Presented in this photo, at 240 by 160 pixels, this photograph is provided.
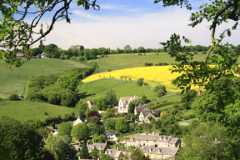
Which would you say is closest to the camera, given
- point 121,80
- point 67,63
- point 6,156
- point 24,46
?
point 6,156

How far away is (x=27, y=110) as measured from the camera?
2677 inches

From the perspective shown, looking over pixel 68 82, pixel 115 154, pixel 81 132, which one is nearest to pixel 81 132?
pixel 81 132

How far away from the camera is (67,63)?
412 feet

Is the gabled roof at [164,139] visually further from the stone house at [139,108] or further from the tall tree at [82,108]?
the tall tree at [82,108]

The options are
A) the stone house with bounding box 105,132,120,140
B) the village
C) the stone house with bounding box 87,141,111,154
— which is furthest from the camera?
the stone house with bounding box 105,132,120,140

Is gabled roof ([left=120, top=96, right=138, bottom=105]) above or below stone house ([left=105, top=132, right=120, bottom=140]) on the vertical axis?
above

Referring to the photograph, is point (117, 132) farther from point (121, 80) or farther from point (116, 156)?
point (121, 80)

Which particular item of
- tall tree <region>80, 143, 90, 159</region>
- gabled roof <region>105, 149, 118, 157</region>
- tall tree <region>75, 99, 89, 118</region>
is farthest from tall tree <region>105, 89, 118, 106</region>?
tall tree <region>80, 143, 90, 159</region>

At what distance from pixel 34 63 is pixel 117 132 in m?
69.9

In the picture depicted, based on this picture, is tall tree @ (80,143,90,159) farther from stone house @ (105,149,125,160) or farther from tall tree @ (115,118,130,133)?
tall tree @ (115,118,130,133)

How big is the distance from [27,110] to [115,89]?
1219 inches

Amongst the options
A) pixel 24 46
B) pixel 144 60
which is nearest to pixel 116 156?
pixel 24 46

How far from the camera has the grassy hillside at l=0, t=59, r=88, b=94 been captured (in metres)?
87.1

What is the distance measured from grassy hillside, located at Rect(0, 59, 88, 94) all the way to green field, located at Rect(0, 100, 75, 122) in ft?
37.8
